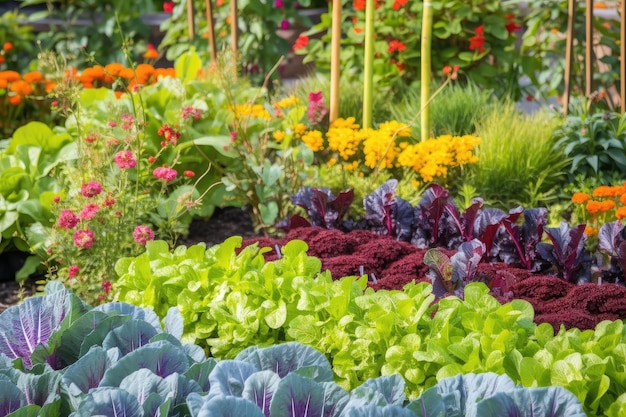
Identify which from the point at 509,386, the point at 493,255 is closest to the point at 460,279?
the point at 493,255

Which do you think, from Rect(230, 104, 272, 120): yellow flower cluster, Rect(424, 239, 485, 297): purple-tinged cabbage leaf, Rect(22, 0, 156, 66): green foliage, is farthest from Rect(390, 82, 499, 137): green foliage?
Rect(22, 0, 156, 66): green foliage

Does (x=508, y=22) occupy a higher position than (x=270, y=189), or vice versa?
(x=508, y=22)

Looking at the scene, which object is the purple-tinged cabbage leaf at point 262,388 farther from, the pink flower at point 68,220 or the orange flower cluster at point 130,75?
the orange flower cluster at point 130,75

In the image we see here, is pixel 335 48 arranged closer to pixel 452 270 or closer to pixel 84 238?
pixel 84 238

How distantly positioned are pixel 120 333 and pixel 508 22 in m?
4.63

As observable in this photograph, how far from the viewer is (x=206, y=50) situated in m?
7.20

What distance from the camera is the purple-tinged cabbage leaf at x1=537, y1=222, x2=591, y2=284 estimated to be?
3279mm

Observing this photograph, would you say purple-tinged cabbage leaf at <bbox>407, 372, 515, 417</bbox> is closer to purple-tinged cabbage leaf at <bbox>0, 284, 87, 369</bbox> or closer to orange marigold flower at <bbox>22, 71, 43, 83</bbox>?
purple-tinged cabbage leaf at <bbox>0, 284, 87, 369</bbox>

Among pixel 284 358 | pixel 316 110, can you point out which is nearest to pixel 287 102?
pixel 316 110

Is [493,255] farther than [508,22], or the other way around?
[508,22]

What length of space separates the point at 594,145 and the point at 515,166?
52 cm

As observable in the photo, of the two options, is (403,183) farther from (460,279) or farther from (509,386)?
(509,386)

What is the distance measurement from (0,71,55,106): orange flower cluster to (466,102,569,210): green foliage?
9.01 feet

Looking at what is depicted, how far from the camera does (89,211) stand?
11.4ft
